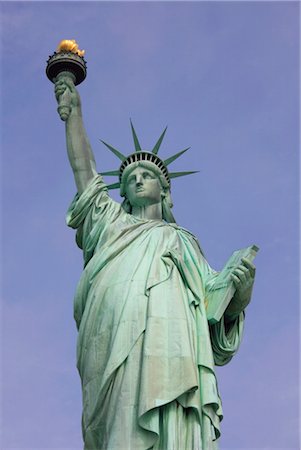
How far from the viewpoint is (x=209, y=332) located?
16984 millimetres

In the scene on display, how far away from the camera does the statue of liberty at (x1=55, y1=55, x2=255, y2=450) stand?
15336mm

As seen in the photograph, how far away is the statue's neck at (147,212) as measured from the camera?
18344 mm

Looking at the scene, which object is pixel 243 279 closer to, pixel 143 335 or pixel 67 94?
pixel 143 335

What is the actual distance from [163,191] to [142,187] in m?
0.57

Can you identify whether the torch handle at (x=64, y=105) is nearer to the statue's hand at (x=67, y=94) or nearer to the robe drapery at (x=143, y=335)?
the statue's hand at (x=67, y=94)

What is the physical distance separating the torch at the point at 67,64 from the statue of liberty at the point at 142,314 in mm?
253

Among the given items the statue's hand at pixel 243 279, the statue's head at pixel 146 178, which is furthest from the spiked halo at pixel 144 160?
the statue's hand at pixel 243 279

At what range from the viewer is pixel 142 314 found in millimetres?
16109

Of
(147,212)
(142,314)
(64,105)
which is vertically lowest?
(142,314)

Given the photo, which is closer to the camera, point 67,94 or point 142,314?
point 142,314

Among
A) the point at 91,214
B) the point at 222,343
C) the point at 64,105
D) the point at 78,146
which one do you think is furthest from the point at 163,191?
the point at 222,343

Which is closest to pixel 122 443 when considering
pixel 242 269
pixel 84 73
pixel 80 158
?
pixel 242 269

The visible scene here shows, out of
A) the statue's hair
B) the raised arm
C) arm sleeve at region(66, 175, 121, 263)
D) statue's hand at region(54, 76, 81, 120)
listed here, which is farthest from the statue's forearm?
the statue's hair

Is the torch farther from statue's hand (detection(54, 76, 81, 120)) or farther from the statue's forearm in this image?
the statue's forearm
